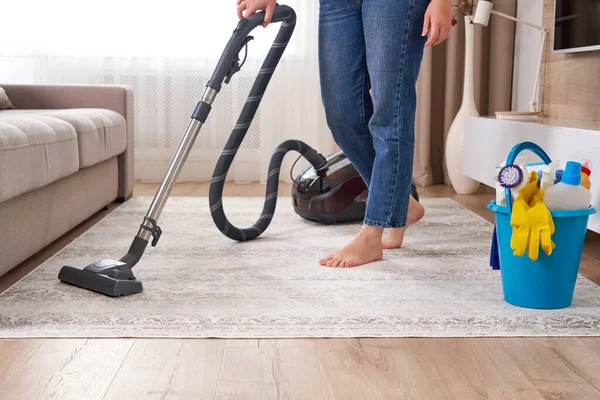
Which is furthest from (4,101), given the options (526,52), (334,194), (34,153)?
(526,52)

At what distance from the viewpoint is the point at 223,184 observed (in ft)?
7.82

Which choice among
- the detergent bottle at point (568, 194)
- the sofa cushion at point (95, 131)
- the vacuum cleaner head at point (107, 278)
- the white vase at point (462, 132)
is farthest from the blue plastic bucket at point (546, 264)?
the white vase at point (462, 132)

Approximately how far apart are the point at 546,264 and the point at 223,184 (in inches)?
43.8

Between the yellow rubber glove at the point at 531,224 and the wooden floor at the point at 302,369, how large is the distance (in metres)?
0.20

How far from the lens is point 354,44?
207 cm

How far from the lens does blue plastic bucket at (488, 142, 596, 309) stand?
1.61 metres

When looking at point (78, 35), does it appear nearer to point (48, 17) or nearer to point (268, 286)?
point (48, 17)

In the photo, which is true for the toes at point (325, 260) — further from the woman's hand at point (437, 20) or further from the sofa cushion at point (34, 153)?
the sofa cushion at point (34, 153)

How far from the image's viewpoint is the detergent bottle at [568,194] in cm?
159

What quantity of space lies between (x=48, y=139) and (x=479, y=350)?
1.37m

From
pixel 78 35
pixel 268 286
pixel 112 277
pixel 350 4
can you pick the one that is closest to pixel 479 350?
pixel 268 286

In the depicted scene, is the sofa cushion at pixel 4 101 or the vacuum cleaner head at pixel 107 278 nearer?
the vacuum cleaner head at pixel 107 278

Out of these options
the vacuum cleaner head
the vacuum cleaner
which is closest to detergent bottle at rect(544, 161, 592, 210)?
the vacuum cleaner

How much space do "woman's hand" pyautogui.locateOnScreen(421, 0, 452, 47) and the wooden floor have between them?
806 mm
